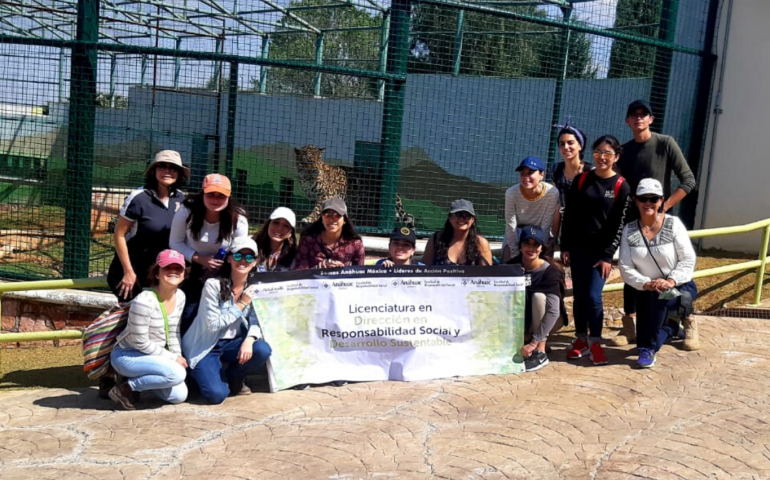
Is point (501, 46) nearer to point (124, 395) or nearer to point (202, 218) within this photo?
point (202, 218)

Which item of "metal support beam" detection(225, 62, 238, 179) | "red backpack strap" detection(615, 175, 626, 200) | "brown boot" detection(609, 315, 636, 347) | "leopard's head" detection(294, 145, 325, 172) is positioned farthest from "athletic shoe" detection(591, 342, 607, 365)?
"leopard's head" detection(294, 145, 325, 172)

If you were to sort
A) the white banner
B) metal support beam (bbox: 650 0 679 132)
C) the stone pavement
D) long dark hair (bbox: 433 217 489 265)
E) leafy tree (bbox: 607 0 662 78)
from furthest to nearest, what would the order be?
leafy tree (bbox: 607 0 662 78)
metal support beam (bbox: 650 0 679 132)
long dark hair (bbox: 433 217 489 265)
the white banner
the stone pavement

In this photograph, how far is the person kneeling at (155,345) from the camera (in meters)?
5.02

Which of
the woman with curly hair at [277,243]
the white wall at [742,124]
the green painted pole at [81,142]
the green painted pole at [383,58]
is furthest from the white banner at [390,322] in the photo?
the white wall at [742,124]

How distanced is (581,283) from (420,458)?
2.35m

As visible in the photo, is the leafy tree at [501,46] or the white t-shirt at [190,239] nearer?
the white t-shirt at [190,239]

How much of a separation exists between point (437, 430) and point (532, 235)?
1.83 m

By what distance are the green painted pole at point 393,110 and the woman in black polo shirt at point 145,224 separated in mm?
2639

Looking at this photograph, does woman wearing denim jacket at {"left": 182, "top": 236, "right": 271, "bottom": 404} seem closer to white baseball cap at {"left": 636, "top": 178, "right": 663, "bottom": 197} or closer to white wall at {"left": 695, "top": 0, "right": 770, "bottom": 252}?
white baseball cap at {"left": 636, "top": 178, "right": 663, "bottom": 197}

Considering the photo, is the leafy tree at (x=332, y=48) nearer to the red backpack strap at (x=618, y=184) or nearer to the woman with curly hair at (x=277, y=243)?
the woman with curly hair at (x=277, y=243)

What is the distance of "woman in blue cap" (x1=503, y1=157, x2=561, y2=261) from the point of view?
19.9 ft

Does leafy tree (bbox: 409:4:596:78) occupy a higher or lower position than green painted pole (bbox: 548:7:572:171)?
higher

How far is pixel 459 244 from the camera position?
6035mm

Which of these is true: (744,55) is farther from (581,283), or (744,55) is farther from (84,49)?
(84,49)
